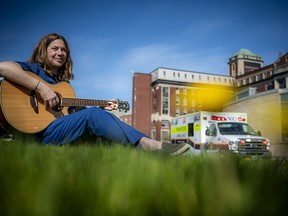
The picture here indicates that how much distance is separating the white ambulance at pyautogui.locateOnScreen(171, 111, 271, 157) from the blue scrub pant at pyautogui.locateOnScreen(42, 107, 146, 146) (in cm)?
578

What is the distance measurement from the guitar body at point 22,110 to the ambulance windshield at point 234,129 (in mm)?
9217

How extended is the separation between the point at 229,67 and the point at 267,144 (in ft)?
258

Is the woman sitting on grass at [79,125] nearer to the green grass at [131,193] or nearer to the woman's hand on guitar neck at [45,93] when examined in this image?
the woman's hand on guitar neck at [45,93]

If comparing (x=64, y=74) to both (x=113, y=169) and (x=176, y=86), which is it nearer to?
(x=113, y=169)

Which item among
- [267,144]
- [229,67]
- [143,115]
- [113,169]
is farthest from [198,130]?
[229,67]

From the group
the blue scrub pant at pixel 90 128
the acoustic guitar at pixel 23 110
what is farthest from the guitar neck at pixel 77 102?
the blue scrub pant at pixel 90 128

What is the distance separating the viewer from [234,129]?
11.0 metres

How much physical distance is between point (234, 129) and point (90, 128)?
9.66 meters

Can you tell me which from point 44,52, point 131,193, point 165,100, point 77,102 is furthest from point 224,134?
point 165,100

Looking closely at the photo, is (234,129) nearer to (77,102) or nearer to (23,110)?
(77,102)

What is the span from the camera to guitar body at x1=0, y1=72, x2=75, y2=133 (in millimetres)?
2520

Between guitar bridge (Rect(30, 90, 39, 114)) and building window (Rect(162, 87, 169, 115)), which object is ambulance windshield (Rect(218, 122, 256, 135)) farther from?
building window (Rect(162, 87, 169, 115))

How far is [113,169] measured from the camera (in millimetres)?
880

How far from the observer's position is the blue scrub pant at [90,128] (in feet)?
7.79
